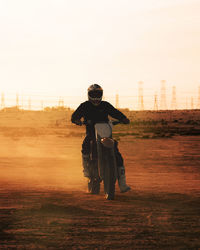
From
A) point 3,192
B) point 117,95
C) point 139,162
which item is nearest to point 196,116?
point 117,95

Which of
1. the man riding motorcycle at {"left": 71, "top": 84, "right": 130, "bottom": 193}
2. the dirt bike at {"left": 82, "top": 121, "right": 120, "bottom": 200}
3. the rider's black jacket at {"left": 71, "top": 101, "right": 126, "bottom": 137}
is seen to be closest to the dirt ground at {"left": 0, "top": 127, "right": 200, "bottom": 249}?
the dirt bike at {"left": 82, "top": 121, "right": 120, "bottom": 200}

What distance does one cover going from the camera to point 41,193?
10438 mm

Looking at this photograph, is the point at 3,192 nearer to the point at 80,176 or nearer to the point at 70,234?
the point at 80,176

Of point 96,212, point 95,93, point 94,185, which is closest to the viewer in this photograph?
point 96,212

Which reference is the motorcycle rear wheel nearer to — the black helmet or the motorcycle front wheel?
the motorcycle front wheel

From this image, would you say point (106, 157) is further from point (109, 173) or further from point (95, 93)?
point (95, 93)

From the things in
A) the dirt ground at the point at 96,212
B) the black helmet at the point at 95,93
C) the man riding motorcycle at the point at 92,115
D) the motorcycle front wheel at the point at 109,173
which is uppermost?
the black helmet at the point at 95,93

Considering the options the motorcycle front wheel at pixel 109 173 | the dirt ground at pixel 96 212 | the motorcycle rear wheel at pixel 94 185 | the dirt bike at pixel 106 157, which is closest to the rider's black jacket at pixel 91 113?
the dirt bike at pixel 106 157

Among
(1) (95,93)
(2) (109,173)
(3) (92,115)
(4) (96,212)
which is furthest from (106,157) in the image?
(4) (96,212)

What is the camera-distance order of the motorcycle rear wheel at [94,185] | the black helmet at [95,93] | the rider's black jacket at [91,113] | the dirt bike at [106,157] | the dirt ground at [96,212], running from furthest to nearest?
the motorcycle rear wheel at [94,185] → the rider's black jacket at [91,113] → the black helmet at [95,93] → the dirt bike at [106,157] → the dirt ground at [96,212]

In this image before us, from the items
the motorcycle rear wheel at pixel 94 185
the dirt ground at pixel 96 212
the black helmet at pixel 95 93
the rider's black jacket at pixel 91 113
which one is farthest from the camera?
the motorcycle rear wheel at pixel 94 185

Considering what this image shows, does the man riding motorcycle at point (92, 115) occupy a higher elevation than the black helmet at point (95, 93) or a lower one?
lower

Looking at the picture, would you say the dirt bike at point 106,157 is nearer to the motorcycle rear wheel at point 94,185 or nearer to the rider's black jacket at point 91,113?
the rider's black jacket at point 91,113

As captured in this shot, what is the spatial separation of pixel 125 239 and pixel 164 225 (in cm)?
100
